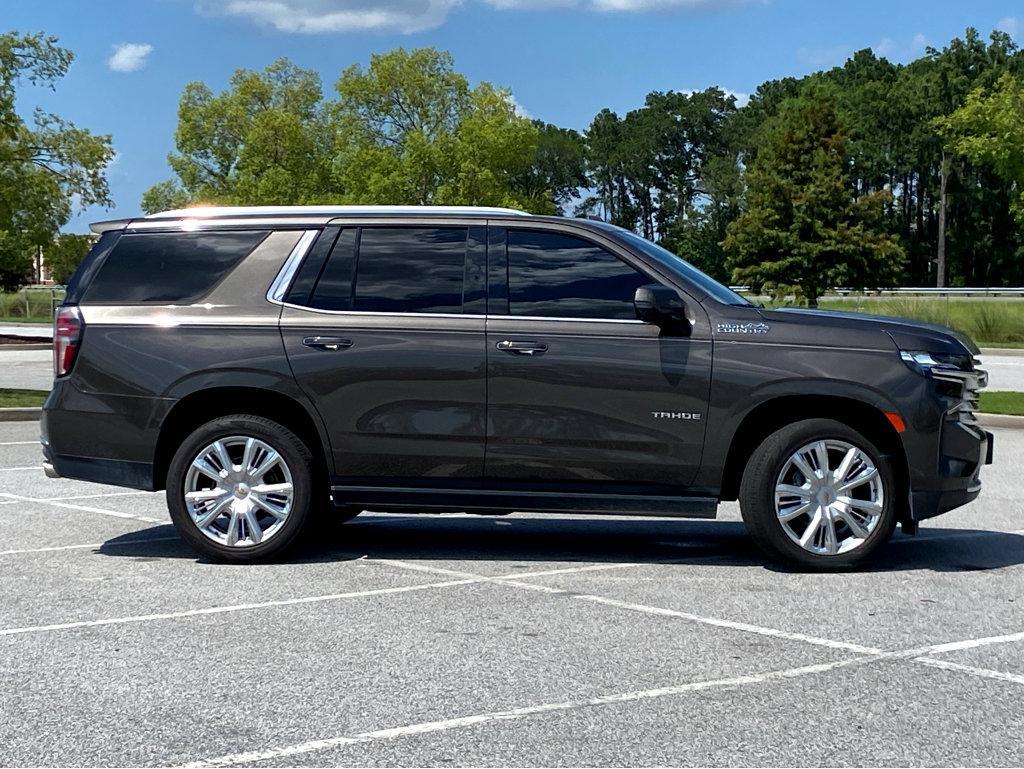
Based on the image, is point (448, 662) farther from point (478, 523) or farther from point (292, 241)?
point (478, 523)

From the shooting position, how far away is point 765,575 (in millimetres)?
7652

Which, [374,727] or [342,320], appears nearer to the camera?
[374,727]

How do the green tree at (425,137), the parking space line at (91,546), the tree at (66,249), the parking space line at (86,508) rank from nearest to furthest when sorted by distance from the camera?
the parking space line at (91,546), the parking space line at (86,508), the tree at (66,249), the green tree at (425,137)

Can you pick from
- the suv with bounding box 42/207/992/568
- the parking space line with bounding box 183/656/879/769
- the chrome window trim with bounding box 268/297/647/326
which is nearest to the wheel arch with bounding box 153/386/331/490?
the suv with bounding box 42/207/992/568

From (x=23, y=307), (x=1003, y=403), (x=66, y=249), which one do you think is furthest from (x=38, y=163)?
(x=23, y=307)

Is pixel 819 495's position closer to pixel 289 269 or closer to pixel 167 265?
pixel 289 269

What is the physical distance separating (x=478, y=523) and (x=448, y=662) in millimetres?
4073

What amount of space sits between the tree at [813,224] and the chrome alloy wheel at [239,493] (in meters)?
55.5

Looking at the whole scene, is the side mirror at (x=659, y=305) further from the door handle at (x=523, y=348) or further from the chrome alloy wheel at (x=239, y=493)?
the chrome alloy wheel at (x=239, y=493)

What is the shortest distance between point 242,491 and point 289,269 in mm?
1288

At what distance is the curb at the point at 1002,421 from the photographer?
16.5 meters

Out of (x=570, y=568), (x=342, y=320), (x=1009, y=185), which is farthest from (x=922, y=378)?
(x=1009, y=185)

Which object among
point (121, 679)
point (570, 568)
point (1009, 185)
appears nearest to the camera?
point (121, 679)

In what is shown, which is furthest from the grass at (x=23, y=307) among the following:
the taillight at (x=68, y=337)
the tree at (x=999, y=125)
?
the taillight at (x=68, y=337)
